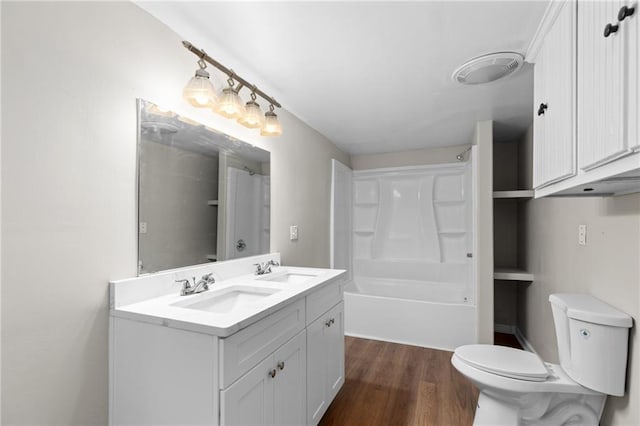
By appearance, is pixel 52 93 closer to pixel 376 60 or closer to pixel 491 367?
pixel 376 60

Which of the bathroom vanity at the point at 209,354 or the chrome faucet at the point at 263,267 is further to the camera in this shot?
the chrome faucet at the point at 263,267

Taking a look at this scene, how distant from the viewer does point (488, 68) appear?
1.80 meters

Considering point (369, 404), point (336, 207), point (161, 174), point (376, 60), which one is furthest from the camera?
point (336, 207)

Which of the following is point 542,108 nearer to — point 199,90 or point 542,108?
point 542,108

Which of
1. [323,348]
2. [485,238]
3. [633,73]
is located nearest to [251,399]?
[323,348]

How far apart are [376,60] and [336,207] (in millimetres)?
1992

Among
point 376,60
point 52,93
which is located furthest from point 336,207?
point 52,93

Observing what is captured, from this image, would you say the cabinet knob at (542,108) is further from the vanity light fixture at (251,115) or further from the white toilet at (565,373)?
the vanity light fixture at (251,115)

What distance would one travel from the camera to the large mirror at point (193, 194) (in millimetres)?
1380

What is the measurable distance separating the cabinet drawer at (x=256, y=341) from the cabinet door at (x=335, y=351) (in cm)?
47

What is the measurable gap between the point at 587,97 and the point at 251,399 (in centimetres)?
162

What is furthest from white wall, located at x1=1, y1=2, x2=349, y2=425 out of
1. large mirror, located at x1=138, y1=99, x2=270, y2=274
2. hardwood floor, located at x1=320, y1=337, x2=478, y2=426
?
hardwood floor, located at x1=320, y1=337, x2=478, y2=426

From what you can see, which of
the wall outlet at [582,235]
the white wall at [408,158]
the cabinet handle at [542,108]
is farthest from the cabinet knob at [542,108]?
the white wall at [408,158]

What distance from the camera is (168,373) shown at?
3.53 ft
